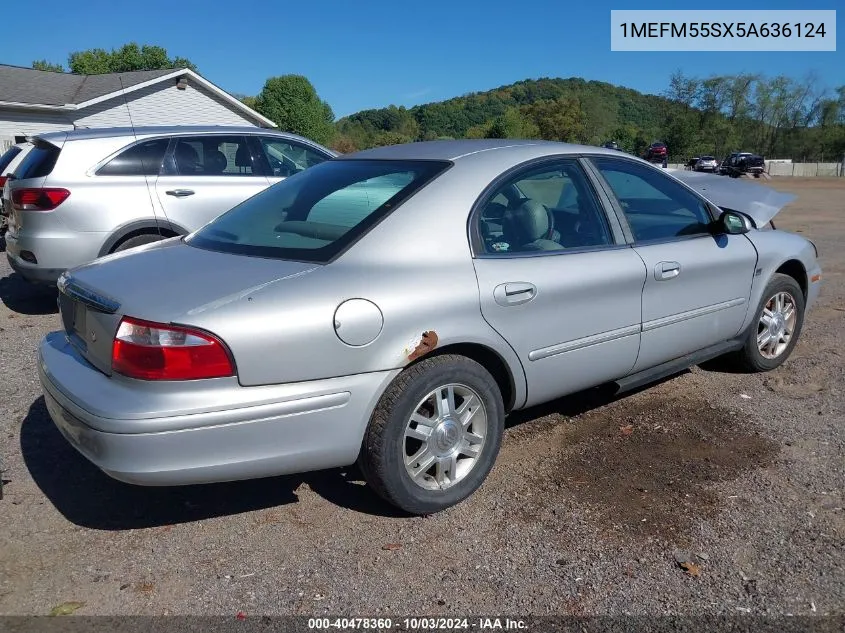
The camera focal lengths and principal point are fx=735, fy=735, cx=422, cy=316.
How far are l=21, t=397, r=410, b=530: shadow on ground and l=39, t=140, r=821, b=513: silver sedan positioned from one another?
0.45 m

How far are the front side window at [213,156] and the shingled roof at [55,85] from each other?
1954cm

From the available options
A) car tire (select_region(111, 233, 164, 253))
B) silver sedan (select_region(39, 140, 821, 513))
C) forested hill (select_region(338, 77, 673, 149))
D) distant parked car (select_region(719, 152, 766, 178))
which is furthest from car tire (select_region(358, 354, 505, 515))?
forested hill (select_region(338, 77, 673, 149))

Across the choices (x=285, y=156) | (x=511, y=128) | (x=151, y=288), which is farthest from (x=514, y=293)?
(x=511, y=128)

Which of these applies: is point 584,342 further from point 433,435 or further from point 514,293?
point 433,435

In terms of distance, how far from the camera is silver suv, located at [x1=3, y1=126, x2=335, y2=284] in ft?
20.8

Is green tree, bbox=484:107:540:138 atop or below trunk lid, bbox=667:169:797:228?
atop

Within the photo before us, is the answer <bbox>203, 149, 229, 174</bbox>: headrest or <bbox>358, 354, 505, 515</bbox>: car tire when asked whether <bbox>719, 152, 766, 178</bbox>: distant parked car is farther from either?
<bbox>358, 354, 505, 515</bbox>: car tire

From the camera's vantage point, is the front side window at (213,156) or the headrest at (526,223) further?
the front side window at (213,156)

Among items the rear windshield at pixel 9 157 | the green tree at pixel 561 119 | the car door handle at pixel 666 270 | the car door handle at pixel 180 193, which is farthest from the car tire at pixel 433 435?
the green tree at pixel 561 119

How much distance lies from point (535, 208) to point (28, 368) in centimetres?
379

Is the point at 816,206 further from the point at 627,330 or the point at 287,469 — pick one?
the point at 287,469

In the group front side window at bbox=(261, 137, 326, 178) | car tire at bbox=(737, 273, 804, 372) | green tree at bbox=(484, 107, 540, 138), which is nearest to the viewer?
car tire at bbox=(737, 273, 804, 372)

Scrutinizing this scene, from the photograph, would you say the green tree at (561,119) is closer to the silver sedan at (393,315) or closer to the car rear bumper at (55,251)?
the car rear bumper at (55,251)

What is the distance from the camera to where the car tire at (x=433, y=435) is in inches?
120
